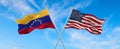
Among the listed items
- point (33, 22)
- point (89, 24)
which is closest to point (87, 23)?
point (89, 24)

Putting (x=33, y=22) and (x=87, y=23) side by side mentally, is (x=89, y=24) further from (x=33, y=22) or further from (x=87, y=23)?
(x=33, y=22)

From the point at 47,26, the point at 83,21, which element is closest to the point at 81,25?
the point at 83,21

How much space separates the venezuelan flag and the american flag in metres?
2.46

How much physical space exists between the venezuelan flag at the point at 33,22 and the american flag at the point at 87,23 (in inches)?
97.0

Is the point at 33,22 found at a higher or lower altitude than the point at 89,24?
higher

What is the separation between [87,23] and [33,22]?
20.9 feet

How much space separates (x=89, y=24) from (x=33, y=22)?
6.62 m

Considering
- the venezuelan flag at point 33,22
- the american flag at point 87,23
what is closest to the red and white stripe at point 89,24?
the american flag at point 87,23

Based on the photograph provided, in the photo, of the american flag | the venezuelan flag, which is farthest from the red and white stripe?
the venezuelan flag

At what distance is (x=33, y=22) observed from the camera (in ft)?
116

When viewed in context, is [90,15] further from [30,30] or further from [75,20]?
[30,30]

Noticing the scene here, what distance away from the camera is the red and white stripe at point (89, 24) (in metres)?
34.5

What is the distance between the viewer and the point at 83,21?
35031 mm

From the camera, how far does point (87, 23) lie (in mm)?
34781
